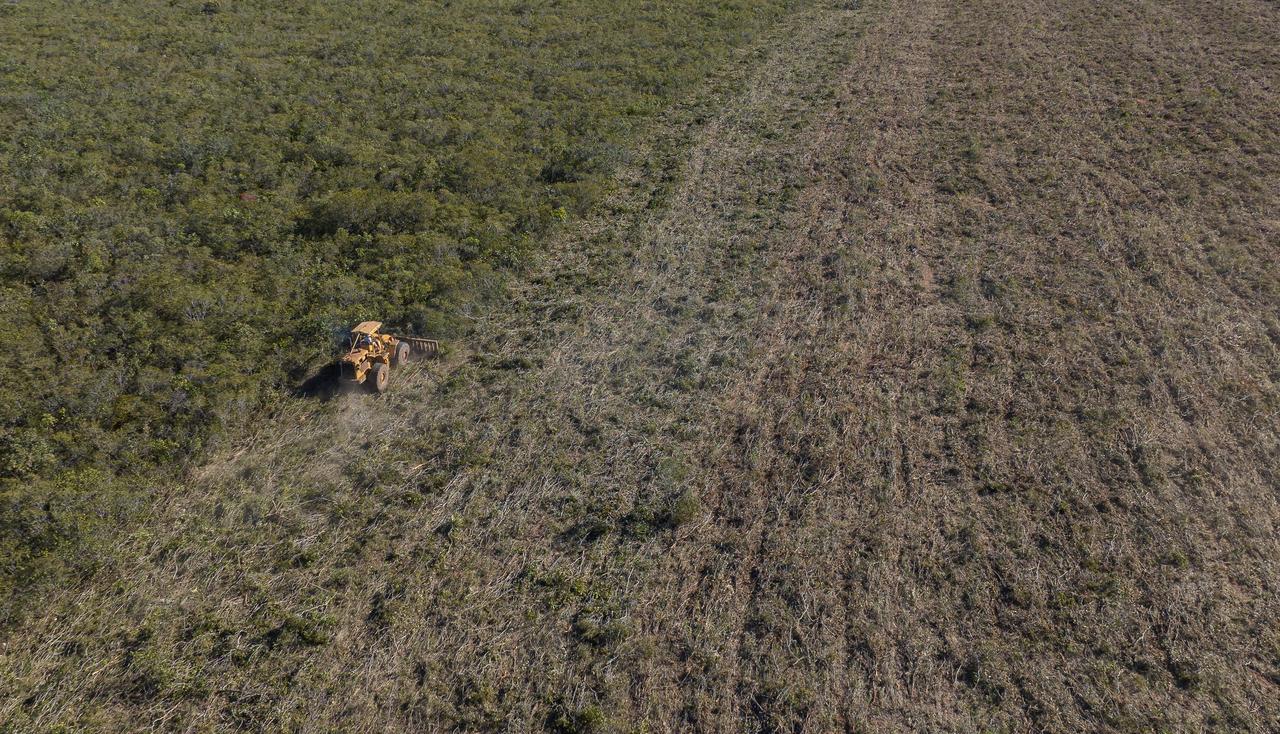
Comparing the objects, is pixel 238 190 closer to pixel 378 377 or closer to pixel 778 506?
pixel 378 377

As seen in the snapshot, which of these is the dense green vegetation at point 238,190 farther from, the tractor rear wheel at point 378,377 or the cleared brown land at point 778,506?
the cleared brown land at point 778,506

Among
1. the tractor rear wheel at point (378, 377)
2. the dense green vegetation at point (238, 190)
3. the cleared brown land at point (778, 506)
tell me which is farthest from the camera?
the tractor rear wheel at point (378, 377)

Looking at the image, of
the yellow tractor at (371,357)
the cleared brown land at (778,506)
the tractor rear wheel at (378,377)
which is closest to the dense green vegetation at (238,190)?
the yellow tractor at (371,357)

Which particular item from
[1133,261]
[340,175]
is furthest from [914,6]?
[340,175]

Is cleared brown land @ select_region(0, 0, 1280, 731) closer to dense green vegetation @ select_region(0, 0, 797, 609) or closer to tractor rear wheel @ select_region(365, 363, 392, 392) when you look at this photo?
tractor rear wheel @ select_region(365, 363, 392, 392)

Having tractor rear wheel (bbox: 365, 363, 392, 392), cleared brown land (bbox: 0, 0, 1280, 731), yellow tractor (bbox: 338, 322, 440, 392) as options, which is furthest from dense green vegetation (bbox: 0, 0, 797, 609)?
cleared brown land (bbox: 0, 0, 1280, 731)

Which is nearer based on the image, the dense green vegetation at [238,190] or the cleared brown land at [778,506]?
the cleared brown land at [778,506]
